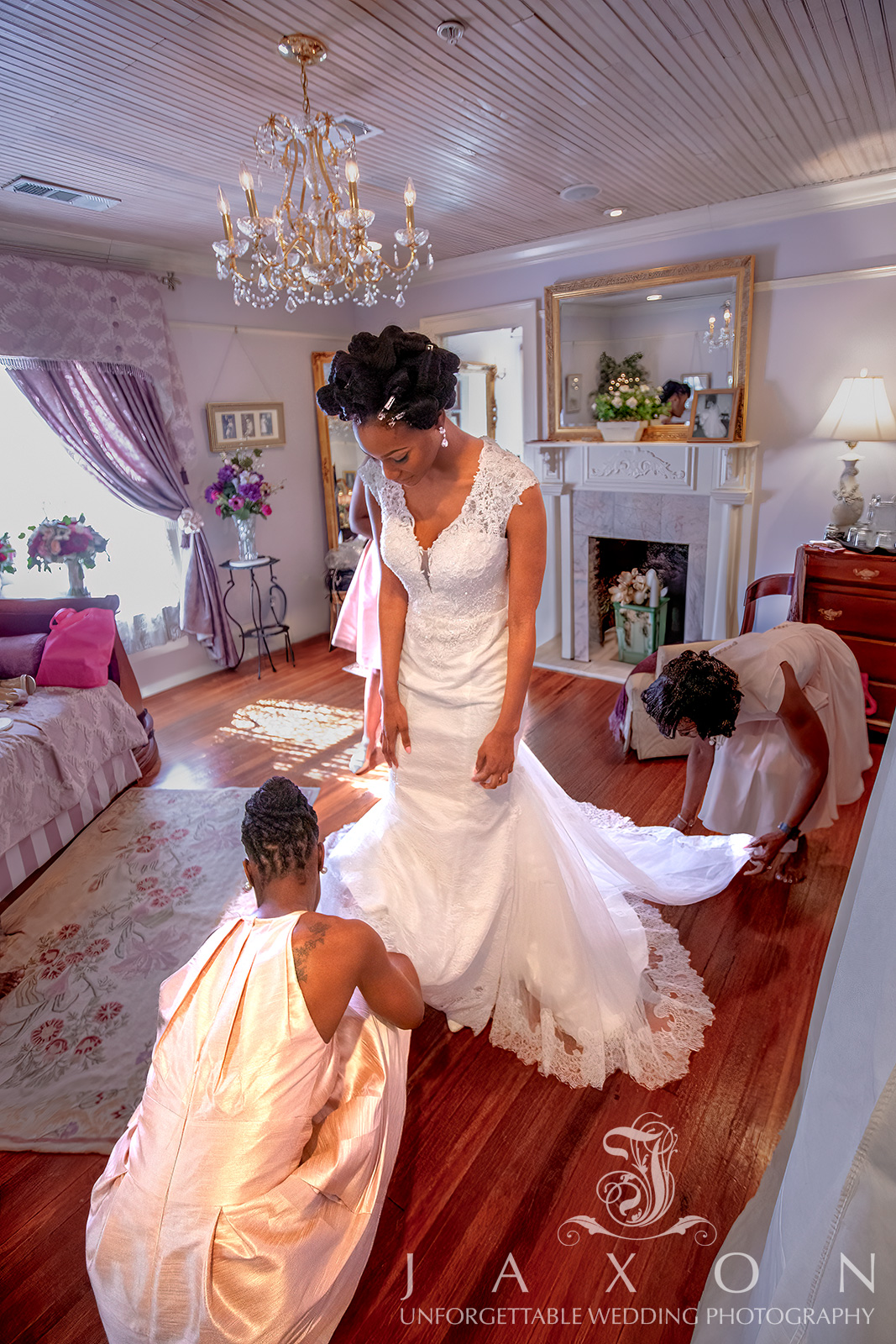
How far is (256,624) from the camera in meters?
6.12

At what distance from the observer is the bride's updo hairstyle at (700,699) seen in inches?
95.1

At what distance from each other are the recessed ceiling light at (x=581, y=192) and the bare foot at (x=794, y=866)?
131 inches

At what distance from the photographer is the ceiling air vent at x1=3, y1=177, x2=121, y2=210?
11.5ft

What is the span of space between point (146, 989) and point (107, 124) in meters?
3.19

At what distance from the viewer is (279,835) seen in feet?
4.69

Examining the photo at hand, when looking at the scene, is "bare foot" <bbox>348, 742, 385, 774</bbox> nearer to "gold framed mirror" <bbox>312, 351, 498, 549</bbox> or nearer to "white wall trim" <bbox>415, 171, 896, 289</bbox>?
"gold framed mirror" <bbox>312, 351, 498, 549</bbox>

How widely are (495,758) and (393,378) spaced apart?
1.00 m

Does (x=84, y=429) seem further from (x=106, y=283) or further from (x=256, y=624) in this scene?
(x=256, y=624)

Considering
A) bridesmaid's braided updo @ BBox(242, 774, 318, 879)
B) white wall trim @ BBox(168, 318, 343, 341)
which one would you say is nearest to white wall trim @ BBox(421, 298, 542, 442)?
white wall trim @ BBox(168, 318, 343, 341)

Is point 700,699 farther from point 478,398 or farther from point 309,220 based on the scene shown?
point 478,398

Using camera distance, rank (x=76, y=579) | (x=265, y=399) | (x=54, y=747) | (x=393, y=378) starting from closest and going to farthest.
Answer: (x=393, y=378)
(x=54, y=747)
(x=76, y=579)
(x=265, y=399)

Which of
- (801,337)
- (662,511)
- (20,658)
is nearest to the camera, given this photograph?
(20,658)

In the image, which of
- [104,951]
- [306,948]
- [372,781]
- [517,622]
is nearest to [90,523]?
[372,781]

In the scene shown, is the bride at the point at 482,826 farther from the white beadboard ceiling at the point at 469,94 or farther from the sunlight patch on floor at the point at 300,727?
the sunlight patch on floor at the point at 300,727
